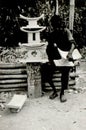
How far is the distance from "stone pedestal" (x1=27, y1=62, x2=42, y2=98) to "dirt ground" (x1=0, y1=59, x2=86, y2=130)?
0.15 metres

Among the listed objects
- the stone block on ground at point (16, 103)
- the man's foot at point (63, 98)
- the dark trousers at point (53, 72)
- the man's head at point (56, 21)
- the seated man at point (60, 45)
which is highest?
the man's head at point (56, 21)

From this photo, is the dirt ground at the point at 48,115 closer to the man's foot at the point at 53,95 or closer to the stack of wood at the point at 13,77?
the man's foot at the point at 53,95

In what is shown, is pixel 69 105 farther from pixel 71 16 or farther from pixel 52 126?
pixel 71 16

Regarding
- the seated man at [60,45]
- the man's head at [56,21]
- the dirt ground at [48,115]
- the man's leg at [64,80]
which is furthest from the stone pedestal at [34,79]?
the man's head at [56,21]

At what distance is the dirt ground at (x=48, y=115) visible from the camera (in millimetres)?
6547

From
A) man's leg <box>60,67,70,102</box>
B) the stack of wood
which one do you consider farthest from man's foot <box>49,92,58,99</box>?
the stack of wood

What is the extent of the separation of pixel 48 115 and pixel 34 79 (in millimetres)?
1213

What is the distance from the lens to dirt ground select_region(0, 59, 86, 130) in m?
6.55

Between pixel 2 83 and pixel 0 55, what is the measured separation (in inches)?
160

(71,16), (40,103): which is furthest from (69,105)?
(71,16)

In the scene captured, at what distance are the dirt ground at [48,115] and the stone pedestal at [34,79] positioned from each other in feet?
0.48

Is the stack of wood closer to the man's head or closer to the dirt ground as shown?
the dirt ground

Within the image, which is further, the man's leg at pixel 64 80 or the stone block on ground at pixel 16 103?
the man's leg at pixel 64 80

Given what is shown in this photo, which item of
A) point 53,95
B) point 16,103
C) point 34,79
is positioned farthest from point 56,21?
point 16,103
